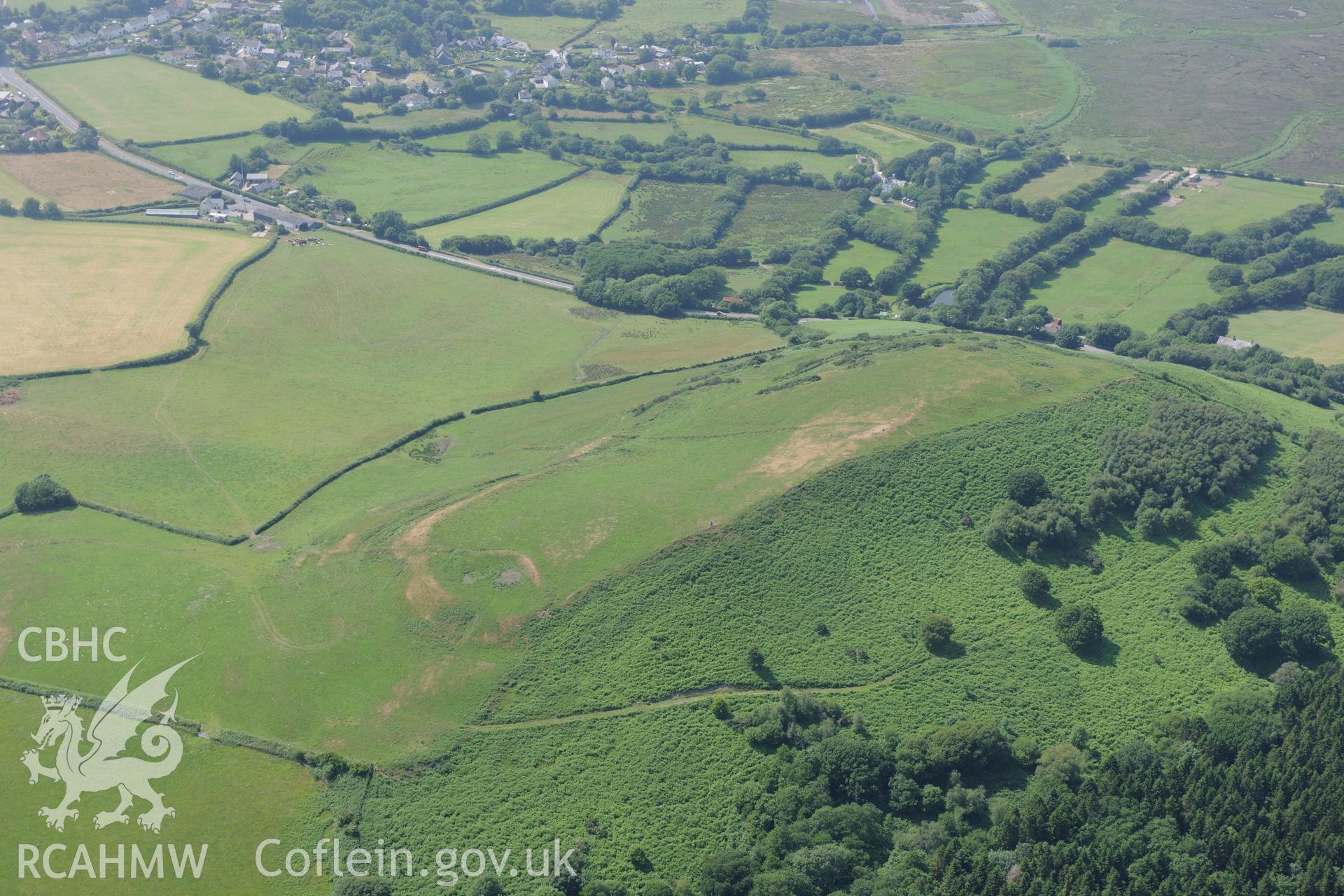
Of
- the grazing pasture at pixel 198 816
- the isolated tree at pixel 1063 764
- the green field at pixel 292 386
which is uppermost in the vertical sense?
the isolated tree at pixel 1063 764

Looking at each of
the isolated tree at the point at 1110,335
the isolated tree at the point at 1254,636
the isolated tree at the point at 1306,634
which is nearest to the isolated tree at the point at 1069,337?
the isolated tree at the point at 1110,335

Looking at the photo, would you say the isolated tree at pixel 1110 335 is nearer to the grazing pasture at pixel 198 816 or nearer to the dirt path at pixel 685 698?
the dirt path at pixel 685 698

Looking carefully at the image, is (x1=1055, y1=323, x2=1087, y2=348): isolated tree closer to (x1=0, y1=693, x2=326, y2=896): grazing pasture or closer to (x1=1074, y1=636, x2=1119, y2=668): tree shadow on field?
(x1=1074, y1=636, x2=1119, y2=668): tree shadow on field

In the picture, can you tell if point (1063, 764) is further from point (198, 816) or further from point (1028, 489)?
point (198, 816)

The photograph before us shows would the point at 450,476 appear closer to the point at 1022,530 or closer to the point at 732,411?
the point at 732,411

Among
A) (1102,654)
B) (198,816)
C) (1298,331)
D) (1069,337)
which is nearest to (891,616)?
(1102,654)

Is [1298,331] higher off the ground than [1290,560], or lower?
lower
